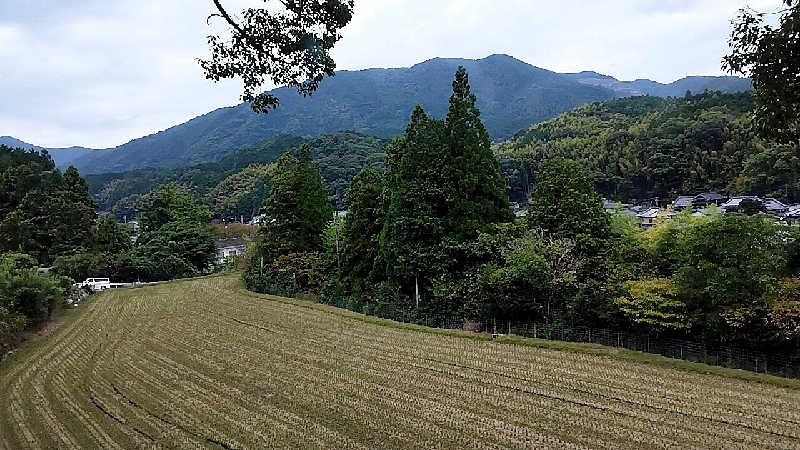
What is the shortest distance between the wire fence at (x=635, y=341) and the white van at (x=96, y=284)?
25.4 meters

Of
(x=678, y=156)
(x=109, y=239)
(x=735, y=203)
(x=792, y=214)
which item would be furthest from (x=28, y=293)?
A: (x=678, y=156)

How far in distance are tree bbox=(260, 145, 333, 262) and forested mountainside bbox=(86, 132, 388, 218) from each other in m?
29.6

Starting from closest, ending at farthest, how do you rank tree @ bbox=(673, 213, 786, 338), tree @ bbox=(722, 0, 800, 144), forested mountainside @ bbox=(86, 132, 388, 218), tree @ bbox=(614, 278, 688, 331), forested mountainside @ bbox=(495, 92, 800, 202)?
tree @ bbox=(722, 0, 800, 144), tree @ bbox=(673, 213, 786, 338), tree @ bbox=(614, 278, 688, 331), forested mountainside @ bbox=(495, 92, 800, 202), forested mountainside @ bbox=(86, 132, 388, 218)

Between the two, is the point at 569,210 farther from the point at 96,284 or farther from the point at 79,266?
the point at 79,266

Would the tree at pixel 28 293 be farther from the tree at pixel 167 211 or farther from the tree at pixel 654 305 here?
the tree at pixel 654 305

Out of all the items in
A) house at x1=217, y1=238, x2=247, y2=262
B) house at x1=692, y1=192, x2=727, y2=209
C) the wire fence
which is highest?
house at x1=692, y1=192, x2=727, y2=209

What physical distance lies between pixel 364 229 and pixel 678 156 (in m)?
40.0

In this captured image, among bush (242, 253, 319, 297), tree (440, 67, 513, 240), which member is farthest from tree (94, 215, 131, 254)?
tree (440, 67, 513, 240)

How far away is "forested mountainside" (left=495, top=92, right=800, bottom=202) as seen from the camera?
43844 mm

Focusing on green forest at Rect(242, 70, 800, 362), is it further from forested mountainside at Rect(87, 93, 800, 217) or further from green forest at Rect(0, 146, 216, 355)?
green forest at Rect(0, 146, 216, 355)

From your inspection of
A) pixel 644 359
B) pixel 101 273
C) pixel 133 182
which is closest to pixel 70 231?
pixel 101 273

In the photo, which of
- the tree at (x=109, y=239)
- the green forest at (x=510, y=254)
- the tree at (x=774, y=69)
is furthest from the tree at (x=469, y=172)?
the tree at (x=109, y=239)

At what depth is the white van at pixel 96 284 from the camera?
37438 millimetres

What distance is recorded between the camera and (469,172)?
21297 millimetres
